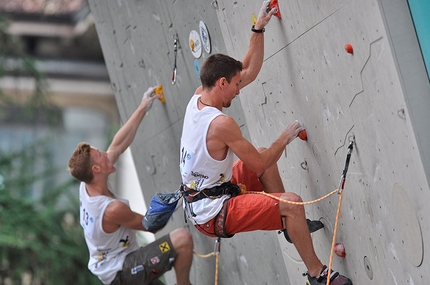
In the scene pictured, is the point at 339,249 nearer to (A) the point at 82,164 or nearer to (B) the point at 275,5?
(B) the point at 275,5

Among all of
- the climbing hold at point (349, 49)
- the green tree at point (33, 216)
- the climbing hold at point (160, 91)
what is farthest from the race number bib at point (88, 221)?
the green tree at point (33, 216)

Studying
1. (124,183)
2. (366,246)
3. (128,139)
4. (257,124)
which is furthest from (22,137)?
(366,246)

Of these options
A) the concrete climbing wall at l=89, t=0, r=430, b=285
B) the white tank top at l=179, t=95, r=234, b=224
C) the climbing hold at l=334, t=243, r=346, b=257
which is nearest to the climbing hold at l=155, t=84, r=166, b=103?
the concrete climbing wall at l=89, t=0, r=430, b=285

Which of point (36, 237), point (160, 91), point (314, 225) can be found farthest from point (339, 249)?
point (36, 237)

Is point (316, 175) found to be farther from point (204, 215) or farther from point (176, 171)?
point (176, 171)

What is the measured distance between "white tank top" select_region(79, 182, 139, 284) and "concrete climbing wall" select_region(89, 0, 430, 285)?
1.80 feet

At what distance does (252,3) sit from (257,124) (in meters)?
0.65

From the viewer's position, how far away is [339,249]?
2.99 m

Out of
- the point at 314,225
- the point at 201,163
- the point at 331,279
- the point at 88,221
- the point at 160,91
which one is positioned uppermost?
the point at 160,91

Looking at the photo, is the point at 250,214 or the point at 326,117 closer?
the point at 326,117

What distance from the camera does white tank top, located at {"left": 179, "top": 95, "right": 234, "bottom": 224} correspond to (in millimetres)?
2912

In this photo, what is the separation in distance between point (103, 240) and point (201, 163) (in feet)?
4.40

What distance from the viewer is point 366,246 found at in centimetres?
279

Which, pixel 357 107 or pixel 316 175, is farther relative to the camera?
pixel 316 175
